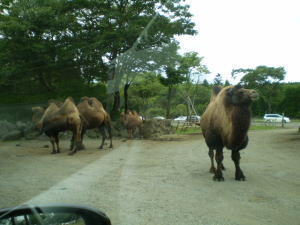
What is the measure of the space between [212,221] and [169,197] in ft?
3.53

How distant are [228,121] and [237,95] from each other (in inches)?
25.1

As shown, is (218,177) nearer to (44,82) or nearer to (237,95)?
(237,95)

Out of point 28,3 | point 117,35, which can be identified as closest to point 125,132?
point 117,35

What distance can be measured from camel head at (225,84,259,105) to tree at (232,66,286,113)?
79 cm

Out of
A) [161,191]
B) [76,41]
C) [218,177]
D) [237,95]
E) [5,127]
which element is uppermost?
[76,41]

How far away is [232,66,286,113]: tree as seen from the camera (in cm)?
355

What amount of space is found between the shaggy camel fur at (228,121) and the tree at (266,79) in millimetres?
994

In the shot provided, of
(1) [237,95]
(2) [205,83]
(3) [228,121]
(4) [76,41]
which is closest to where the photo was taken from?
(4) [76,41]

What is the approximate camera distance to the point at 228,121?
572 centimetres

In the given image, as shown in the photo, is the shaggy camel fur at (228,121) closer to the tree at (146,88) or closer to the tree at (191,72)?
the tree at (191,72)

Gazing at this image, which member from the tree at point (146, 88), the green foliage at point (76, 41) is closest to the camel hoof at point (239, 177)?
the tree at point (146, 88)

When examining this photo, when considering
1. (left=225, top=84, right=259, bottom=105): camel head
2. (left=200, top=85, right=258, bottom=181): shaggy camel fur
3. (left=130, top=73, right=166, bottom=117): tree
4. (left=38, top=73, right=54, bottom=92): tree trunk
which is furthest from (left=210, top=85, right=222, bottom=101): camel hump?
(left=38, top=73, right=54, bottom=92): tree trunk

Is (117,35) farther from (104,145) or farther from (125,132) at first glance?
(125,132)

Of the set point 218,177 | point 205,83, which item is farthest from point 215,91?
point 218,177
